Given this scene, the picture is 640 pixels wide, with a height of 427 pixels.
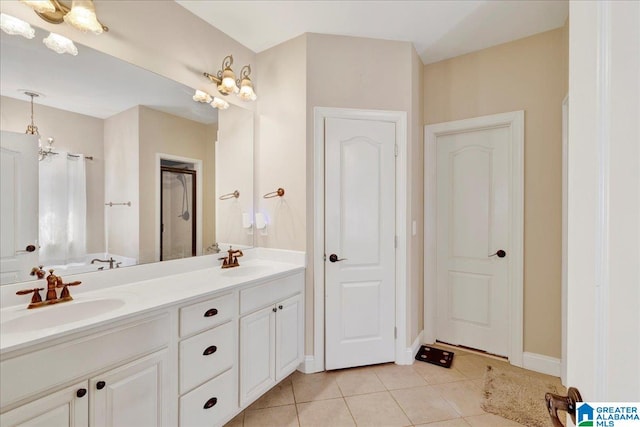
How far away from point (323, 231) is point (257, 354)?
1028 millimetres

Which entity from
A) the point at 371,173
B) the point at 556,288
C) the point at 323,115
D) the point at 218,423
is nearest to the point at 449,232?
the point at 556,288

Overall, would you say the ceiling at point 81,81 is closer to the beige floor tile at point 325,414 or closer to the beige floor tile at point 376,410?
the beige floor tile at point 325,414

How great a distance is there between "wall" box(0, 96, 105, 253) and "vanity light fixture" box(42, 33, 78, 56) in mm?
295

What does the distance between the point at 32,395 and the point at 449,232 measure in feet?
9.86

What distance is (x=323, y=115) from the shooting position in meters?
2.30

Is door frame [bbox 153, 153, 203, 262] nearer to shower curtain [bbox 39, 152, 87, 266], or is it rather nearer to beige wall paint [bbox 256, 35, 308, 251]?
shower curtain [bbox 39, 152, 87, 266]

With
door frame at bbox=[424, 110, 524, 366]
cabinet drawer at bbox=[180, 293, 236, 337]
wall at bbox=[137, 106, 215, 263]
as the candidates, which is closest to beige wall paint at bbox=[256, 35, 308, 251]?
wall at bbox=[137, 106, 215, 263]

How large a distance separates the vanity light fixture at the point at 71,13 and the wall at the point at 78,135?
1.44ft

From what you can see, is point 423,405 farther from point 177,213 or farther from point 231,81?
point 231,81

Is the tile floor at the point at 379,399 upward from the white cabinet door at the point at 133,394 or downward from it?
downward

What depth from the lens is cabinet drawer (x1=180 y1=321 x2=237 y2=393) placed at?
55.1 inches

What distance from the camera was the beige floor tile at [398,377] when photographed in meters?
2.12

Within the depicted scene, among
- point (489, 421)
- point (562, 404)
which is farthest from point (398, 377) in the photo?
point (562, 404)

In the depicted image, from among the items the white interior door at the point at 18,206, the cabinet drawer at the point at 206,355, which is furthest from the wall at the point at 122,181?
the cabinet drawer at the point at 206,355
